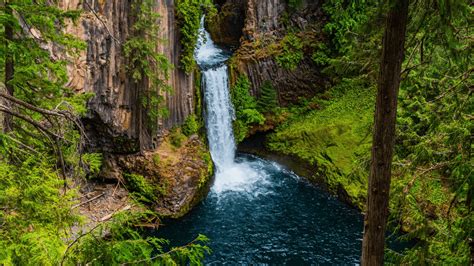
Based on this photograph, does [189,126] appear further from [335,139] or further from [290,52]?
[290,52]

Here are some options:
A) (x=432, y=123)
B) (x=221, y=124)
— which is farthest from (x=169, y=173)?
(x=432, y=123)

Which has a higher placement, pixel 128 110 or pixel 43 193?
pixel 43 193

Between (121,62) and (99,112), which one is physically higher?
(121,62)

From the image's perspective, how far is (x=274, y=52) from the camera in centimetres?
2431

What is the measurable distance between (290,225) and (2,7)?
1381 centimetres

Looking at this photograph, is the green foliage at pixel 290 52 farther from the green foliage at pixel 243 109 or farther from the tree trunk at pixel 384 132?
the tree trunk at pixel 384 132

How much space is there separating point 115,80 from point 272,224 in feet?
28.4

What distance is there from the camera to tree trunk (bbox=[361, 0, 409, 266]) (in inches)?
181

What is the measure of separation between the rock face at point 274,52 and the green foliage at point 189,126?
4989mm

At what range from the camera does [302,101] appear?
25109 millimetres

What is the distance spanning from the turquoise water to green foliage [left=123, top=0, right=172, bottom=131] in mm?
4914

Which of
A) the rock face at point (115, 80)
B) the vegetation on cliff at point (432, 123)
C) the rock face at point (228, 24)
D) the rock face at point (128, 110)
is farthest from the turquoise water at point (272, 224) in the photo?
the rock face at point (228, 24)

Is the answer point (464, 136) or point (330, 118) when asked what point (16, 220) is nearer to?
point (464, 136)

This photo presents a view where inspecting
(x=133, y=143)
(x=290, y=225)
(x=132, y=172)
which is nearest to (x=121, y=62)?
(x=133, y=143)
